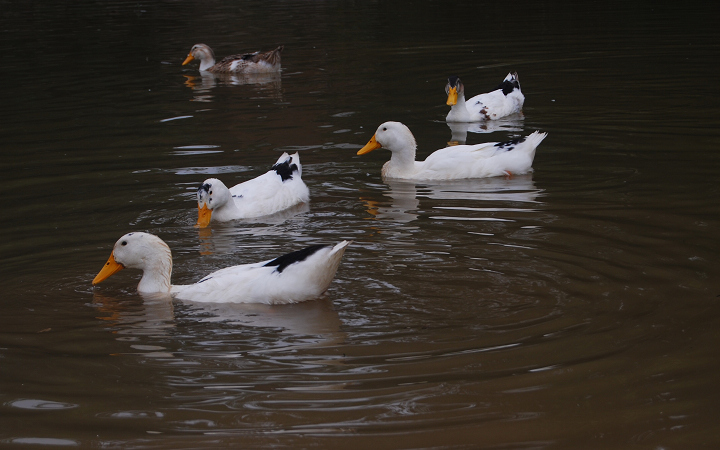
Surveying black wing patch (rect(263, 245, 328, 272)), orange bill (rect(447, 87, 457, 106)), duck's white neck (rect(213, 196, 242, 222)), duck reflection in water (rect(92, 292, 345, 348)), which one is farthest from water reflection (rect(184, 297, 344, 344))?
orange bill (rect(447, 87, 457, 106))

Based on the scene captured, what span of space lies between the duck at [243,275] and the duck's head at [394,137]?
4.55 m

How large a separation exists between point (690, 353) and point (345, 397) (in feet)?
6.79

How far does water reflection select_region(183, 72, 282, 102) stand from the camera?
16859 millimetres

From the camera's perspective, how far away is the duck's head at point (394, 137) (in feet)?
35.7

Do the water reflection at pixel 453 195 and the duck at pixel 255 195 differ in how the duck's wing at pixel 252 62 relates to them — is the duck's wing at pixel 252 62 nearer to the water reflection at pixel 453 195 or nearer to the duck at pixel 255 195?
the water reflection at pixel 453 195

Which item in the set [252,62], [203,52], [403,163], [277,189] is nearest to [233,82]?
[252,62]

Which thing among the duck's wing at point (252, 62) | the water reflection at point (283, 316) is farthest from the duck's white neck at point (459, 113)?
the water reflection at point (283, 316)

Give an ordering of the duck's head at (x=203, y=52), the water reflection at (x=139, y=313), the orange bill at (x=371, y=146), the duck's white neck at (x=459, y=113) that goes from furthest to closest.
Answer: the duck's head at (x=203, y=52) → the duck's white neck at (x=459, y=113) → the orange bill at (x=371, y=146) → the water reflection at (x=139, y=313)

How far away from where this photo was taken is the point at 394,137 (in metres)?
11.0

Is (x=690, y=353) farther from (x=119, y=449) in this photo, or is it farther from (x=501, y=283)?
(x=119, y=449)

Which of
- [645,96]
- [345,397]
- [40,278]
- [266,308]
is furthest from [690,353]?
[645,96]

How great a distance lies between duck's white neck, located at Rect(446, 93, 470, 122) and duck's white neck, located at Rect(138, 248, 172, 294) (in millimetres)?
7445

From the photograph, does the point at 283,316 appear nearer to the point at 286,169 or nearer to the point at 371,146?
the point at 286,169

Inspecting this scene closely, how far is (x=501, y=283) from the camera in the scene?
644cm
